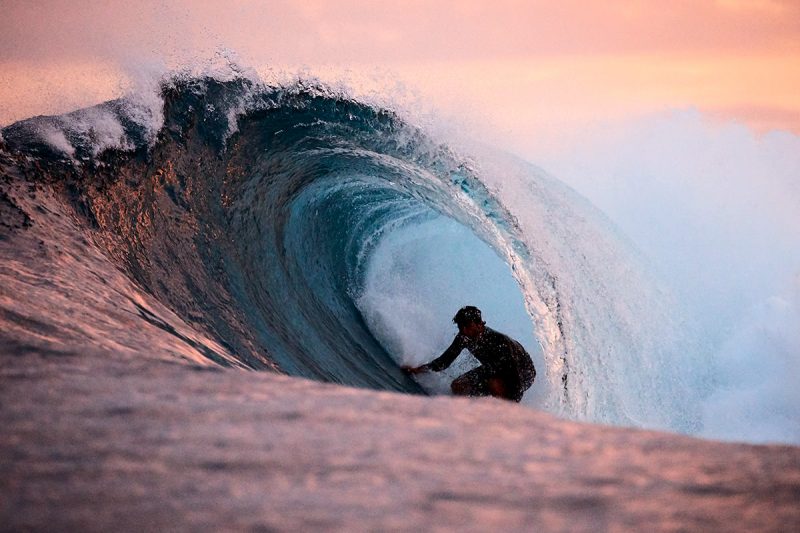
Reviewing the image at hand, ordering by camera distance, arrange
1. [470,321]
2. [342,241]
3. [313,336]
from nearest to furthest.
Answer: [470,321], [313,336], [342,241]

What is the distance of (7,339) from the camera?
2496mm

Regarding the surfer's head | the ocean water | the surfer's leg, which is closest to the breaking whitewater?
the ocean water

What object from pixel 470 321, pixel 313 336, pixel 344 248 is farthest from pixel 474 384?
pixel 344 248

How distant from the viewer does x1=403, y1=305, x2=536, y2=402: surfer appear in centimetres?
604

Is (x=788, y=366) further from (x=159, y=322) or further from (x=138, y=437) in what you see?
(x=138, y=437)

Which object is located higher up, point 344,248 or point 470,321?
point 344,248

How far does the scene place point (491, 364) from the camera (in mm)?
A: 6090

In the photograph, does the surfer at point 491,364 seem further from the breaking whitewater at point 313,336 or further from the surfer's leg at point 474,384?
the breaking whitewater at point 313,336

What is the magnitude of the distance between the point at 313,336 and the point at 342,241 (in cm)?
237

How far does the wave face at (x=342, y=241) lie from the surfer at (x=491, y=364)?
86 centimetres

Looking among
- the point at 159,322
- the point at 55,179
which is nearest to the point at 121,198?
the point at 55,179

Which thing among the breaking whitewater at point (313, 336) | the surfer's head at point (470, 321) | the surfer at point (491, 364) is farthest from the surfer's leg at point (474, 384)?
the breaking whitewater at point (313, 336)

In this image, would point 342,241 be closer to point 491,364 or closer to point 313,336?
point 313,336

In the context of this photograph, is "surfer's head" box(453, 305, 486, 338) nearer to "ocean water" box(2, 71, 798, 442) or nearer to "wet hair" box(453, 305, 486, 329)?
"wet hair" box(453, 305, 486, 329)
